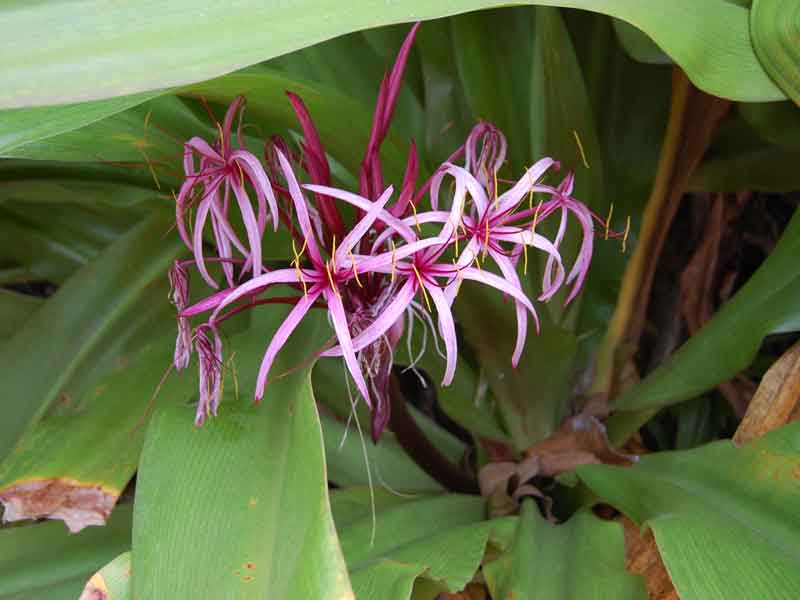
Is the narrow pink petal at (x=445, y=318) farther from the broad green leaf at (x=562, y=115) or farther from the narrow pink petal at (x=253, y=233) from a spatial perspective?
the broad green leaf at (x=562, y=115)

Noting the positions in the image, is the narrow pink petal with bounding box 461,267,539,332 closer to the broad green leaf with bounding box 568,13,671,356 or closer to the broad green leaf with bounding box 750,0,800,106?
the broad green leaf with bounding box 750,0,800,106

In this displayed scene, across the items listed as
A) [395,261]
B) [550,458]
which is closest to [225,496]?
[395,261]

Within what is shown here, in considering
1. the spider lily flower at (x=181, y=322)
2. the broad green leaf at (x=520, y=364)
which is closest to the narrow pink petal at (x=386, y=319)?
the spider lily flower at (x=181, y=322)

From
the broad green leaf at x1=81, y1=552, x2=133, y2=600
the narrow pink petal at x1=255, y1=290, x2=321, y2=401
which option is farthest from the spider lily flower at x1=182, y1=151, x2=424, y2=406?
the broad green leaf at x1=81, y1=552, x2=133, y2=600

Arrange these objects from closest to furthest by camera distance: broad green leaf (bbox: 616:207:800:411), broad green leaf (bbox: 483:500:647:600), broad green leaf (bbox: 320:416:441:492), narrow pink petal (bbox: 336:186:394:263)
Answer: narrow pink petal (bbox: 336:186:394:263) → broad green leaf (bbox: 483:500:647:600) → broad green leaf (bbox: 616:207:800:411) → broad green leaf (bbox: 320:416:441:492)

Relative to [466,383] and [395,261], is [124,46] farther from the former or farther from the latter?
[466,383]

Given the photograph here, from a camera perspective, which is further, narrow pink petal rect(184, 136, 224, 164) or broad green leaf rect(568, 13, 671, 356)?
broad green leaf rect(568, 13, 671, 356)
